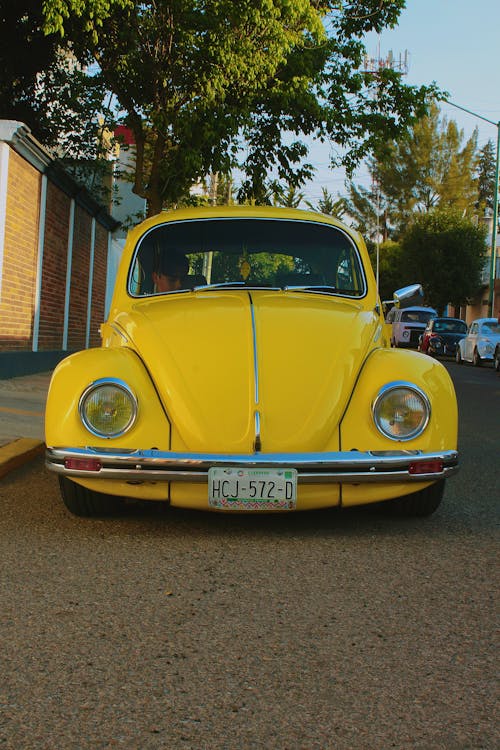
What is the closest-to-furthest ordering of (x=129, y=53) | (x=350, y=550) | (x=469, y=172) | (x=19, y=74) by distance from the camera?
(x=350, y=550) → (x=129, y=53) → (x=19, y=74) → (x=469, y=172)

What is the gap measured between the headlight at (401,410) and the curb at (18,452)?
9.44ft

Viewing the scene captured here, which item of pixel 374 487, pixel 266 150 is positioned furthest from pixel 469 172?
pixel 374 487

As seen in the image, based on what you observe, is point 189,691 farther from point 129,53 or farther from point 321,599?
point 129,53

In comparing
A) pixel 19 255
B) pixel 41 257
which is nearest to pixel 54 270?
pixel 41 257

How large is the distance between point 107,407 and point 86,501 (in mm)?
610

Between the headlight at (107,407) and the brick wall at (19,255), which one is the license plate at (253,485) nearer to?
the headlight at (107,407)

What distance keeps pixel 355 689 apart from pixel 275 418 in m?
1.80

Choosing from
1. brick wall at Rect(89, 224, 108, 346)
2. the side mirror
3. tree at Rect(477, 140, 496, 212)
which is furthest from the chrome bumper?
tree at Rect(477, 140, 496, 212)

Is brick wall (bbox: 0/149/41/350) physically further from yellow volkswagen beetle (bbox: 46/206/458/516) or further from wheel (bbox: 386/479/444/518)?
wheel (bbox: 386/479/444/518)

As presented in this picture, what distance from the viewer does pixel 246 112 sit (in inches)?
657

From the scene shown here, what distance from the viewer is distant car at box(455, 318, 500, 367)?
27.2m

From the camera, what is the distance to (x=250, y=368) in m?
4.48

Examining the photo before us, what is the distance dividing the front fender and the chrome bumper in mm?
63

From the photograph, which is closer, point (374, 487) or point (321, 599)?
point (321, 599)
